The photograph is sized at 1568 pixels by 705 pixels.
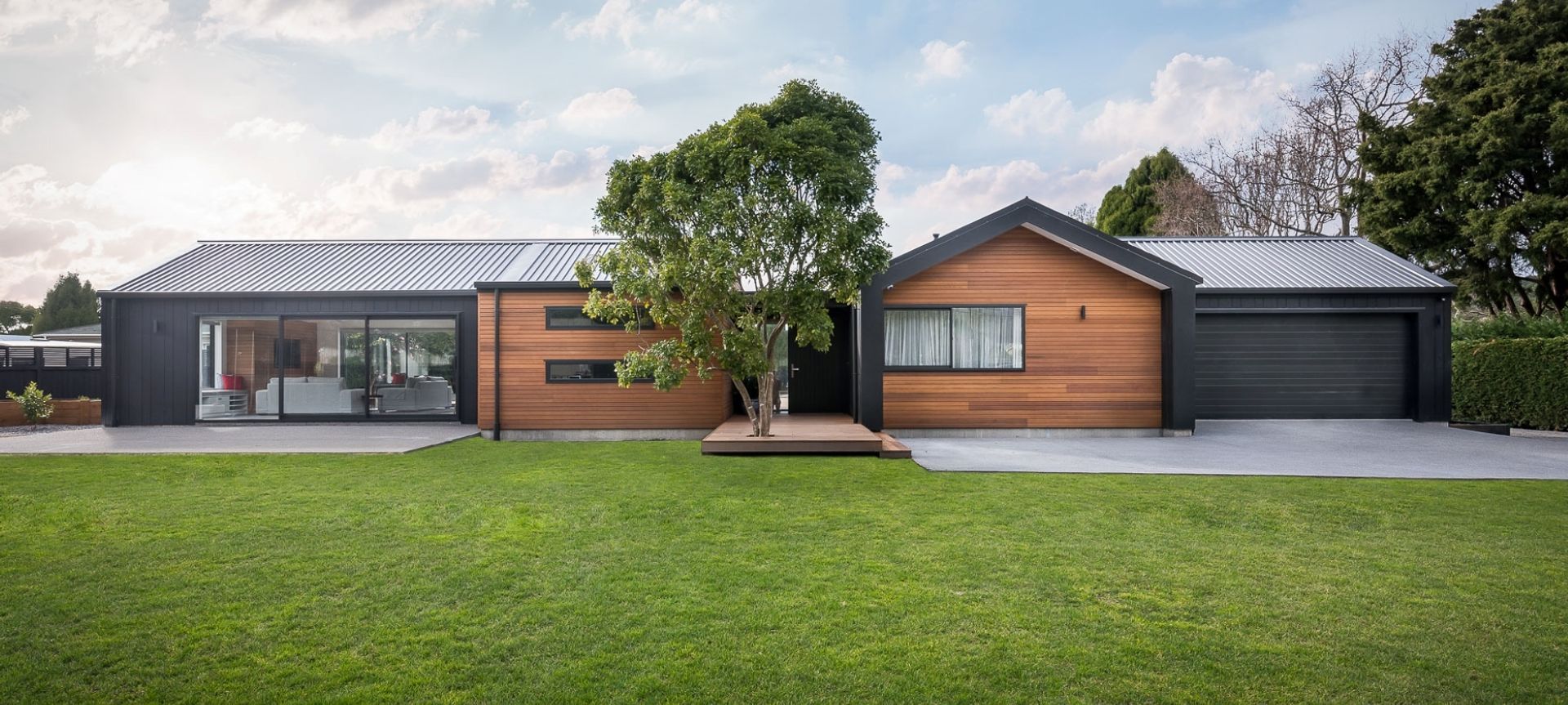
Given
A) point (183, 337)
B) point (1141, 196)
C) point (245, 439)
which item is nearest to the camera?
point (245, 439)

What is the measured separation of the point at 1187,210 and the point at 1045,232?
1800cm

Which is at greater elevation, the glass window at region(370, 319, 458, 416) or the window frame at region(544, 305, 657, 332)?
the window frame at region(544, 305, 657, 332)

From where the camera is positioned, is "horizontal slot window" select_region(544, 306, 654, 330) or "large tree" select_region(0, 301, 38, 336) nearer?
"horizontal slot window" select_region(544, 306, 654, 330)

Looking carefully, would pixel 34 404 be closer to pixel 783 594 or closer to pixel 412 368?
pixel 412 368

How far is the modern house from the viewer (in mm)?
11305

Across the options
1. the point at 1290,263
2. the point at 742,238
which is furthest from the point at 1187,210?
the point at 742,238

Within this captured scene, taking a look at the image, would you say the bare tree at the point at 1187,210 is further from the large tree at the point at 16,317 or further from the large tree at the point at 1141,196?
the large tree at the point at 16,317

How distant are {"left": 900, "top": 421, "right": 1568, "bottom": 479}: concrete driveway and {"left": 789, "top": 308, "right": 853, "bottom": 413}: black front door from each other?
9.23ft

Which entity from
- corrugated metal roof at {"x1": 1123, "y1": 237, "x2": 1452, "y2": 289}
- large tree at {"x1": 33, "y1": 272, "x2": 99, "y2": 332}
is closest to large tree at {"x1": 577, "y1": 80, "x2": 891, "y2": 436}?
corrugated metal roof at {"x1": 1123, "y1": 237, "x2": 1452, "y2": 289}

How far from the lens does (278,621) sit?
131 inches

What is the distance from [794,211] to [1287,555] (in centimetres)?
598

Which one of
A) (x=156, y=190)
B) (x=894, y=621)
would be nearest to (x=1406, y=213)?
(x=894, y=621)

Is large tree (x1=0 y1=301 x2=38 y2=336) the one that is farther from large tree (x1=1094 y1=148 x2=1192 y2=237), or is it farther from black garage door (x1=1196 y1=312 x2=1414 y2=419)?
black garage door (x1=1196 y1=312 x2=1414 y2=419)

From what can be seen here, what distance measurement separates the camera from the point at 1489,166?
1680cm
